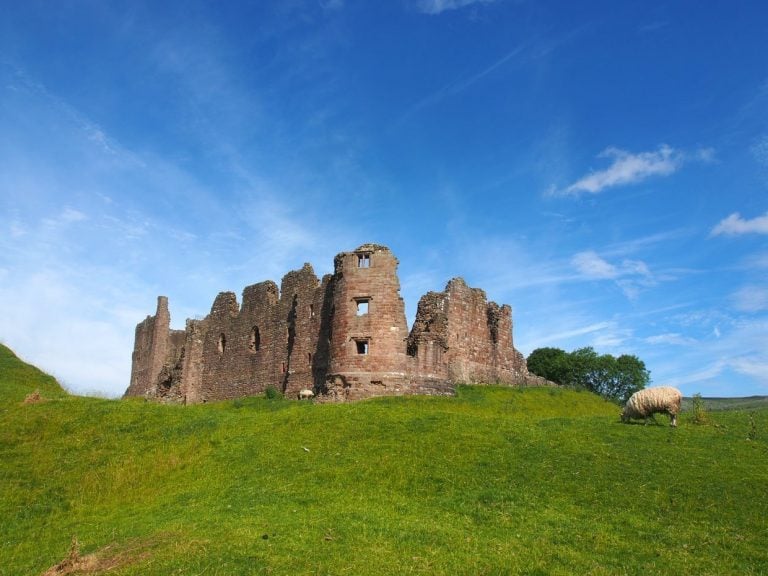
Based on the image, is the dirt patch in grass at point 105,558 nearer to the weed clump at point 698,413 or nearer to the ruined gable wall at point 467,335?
the weed clump at point 698,413

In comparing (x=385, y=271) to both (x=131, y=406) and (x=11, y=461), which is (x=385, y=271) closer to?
(x=131, y=406)

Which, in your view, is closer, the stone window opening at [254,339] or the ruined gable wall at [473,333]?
the ruined gable wall at [473,333]

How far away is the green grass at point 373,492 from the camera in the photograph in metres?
12.4

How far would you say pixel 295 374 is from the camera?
38.5 m

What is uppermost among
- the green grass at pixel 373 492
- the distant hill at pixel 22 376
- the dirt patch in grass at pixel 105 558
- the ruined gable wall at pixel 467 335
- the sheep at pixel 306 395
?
the ruined gable wall at pixel 467 335

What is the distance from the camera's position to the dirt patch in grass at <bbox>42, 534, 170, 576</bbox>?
1218 centimetres

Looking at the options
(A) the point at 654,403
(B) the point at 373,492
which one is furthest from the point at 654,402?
(B) the point at 373,492

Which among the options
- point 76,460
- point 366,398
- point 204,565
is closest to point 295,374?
point 366,398

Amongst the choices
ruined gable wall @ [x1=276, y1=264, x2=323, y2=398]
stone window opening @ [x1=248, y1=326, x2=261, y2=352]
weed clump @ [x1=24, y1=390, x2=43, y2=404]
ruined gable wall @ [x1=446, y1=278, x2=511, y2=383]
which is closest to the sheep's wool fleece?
ruined gable wall @ [x1=446, y1=278, x2=511, y2=383]

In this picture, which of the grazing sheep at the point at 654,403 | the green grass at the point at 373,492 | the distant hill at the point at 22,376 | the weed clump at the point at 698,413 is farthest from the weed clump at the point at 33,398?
the weed clump at the point at 698,413

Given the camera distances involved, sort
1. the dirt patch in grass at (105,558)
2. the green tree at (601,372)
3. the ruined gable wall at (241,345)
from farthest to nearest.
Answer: the green tree at (601,372) → the ruined gable wall at (241,345) → the dirt patch in grass at (105,558)

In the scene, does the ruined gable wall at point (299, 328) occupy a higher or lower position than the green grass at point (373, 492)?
higher

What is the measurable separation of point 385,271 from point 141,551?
69.4 feet

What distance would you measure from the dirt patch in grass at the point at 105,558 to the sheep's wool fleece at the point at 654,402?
16.4 meters
